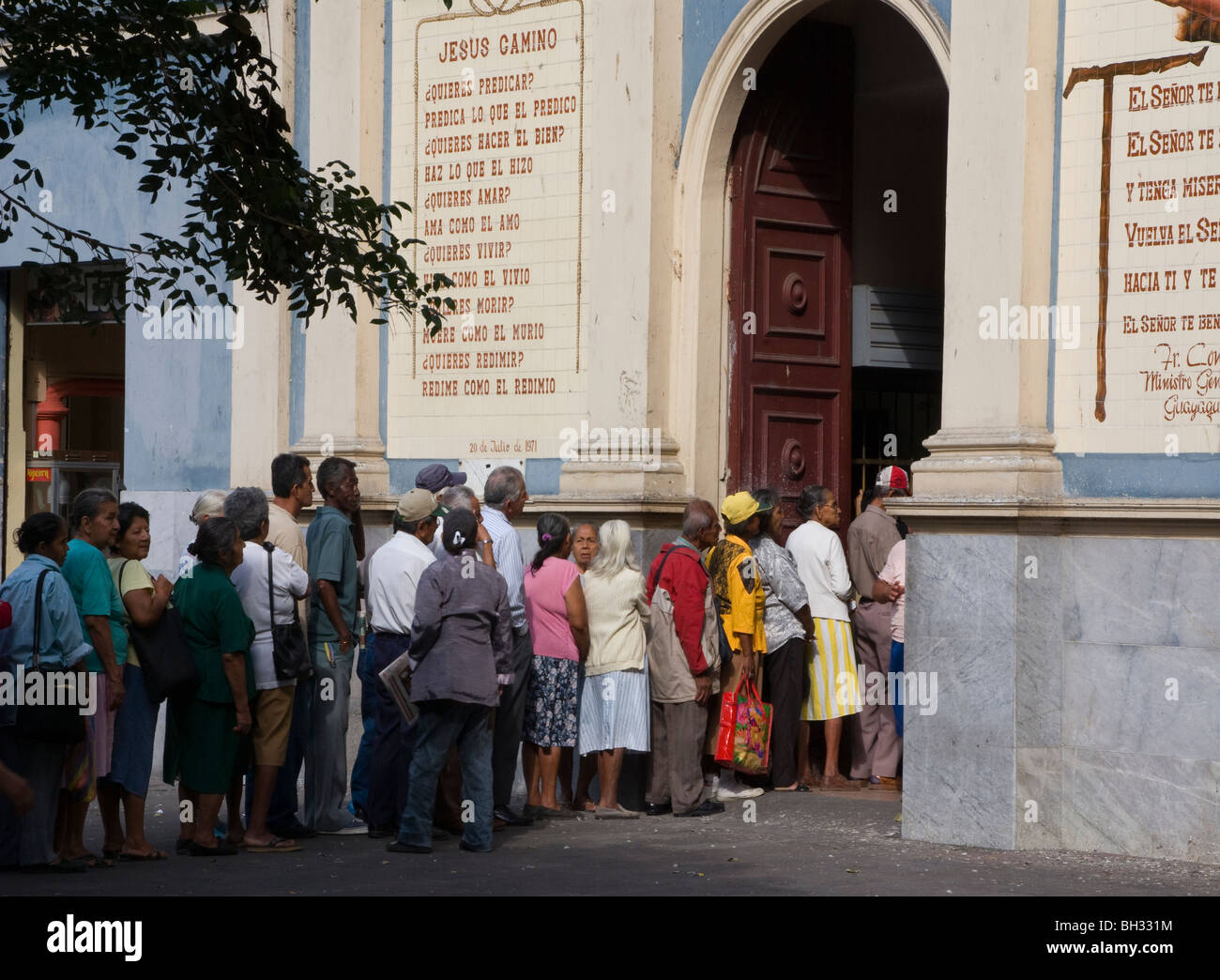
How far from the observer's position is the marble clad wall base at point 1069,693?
28.6 ft

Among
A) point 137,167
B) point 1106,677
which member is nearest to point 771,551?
point 1106,677

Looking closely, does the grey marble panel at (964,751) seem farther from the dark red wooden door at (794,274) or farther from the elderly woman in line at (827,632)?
the dark red wooden door at (794,274)

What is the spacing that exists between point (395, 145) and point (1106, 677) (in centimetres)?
614

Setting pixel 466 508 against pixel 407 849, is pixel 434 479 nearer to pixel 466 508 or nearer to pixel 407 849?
pixel 466 508

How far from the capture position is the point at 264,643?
30.9 ft

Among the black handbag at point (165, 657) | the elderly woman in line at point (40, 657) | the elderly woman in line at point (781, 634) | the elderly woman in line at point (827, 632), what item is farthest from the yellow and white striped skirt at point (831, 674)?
the elderly woman in line at point (40, 657)

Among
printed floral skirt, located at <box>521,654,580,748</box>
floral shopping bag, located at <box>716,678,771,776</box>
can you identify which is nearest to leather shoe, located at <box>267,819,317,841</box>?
printed floral skirt, located at <box>521,654,580,748</box>

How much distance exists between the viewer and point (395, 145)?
41.5 feet

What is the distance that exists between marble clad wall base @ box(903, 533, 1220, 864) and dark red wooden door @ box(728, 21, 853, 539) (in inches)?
100

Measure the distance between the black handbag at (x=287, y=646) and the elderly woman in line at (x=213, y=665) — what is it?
7.3 inches

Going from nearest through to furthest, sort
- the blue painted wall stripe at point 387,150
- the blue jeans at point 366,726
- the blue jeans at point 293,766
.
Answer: the blue jeans at point 293,766
the blue jeans at point 366,726
the blue painted wall stripe at point 387,150

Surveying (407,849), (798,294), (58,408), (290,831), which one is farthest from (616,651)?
(58,408)

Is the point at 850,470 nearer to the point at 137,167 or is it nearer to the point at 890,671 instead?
the point at 890,671

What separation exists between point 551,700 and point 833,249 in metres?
3.74
